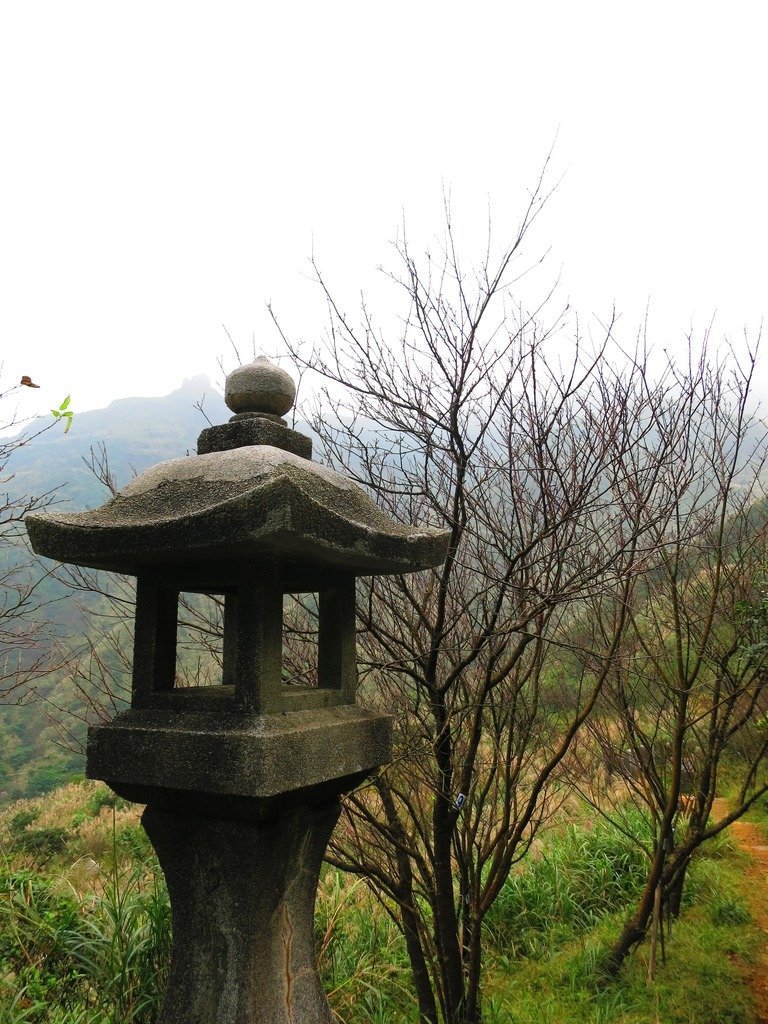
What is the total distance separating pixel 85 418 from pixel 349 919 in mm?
96939

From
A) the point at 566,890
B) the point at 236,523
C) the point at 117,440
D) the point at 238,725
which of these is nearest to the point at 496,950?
the point at 566,890

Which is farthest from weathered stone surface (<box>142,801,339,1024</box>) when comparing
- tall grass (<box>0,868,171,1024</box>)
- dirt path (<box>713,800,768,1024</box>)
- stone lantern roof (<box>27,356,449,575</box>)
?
dirt path (<box>713,800,768,1024</box>)

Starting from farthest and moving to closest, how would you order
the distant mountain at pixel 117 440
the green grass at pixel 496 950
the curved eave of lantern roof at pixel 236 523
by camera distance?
1. the distant mountain at pixel 117 440
2. the green grass at pixel 496 950
3. the curved eave of lantern roof at pixel 236 523

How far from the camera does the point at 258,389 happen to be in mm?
2506

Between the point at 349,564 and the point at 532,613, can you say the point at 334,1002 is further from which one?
the point at 349,564

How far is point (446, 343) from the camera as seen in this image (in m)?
3.30

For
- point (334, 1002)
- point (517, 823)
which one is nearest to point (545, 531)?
point (517, 823)

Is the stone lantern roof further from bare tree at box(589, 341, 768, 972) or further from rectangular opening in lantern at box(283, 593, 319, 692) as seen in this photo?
bare tree at box(589, 341, 768, 972)

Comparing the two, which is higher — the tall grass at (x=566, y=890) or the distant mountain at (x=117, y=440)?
the distant mountain at (x=117, y=440)

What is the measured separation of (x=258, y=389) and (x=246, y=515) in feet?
2.92

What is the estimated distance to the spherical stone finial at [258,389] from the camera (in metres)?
2.51

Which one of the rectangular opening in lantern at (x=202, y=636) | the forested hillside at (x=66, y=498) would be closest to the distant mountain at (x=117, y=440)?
the forested hillside at (x=66, y=498)

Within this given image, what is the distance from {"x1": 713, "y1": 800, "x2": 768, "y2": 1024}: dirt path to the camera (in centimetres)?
447

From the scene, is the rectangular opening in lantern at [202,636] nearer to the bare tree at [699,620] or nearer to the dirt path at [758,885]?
the bare tree at [699,620]
